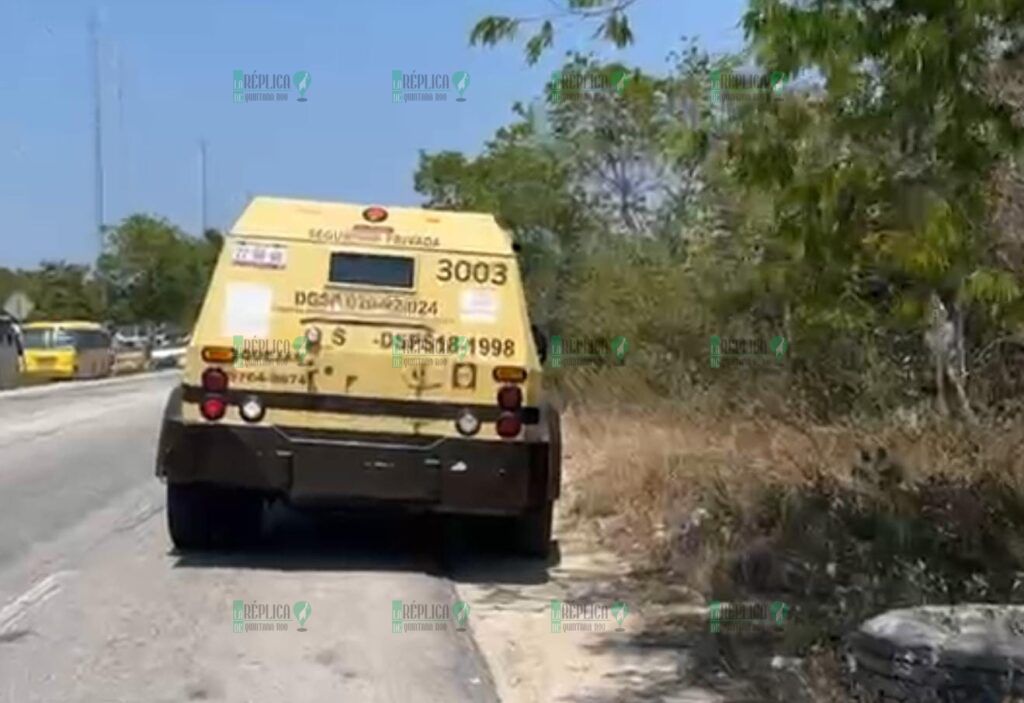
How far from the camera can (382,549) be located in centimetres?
1214

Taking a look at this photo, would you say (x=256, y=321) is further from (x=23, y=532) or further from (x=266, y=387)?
(x=23, y=532)

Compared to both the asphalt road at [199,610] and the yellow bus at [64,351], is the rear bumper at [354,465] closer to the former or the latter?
the asphalt road at [199,610]

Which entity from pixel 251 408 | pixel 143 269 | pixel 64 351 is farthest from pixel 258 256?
pixel 143 269

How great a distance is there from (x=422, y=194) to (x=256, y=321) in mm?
33637

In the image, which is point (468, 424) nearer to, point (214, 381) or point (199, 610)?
point (214, 381)

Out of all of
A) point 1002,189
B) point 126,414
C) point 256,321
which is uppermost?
point 1002,189

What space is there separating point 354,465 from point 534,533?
5.50 feet

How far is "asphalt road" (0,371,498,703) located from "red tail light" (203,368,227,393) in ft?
4.06

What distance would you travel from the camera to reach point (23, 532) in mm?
Answer: 12688

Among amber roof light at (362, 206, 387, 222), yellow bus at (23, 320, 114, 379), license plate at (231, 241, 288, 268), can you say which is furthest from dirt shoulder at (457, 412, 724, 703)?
yellow bus at (23, 320, 114, 379)

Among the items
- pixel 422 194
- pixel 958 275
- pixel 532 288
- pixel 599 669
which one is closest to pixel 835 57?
pixel 958 275

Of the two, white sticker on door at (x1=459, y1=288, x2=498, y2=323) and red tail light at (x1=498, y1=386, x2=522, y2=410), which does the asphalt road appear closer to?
red tail light at (x1=498, y1=386, x2=522, y2=410)

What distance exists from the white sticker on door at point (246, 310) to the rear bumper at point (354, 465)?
664mm

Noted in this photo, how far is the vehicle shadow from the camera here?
1121 centimetres
